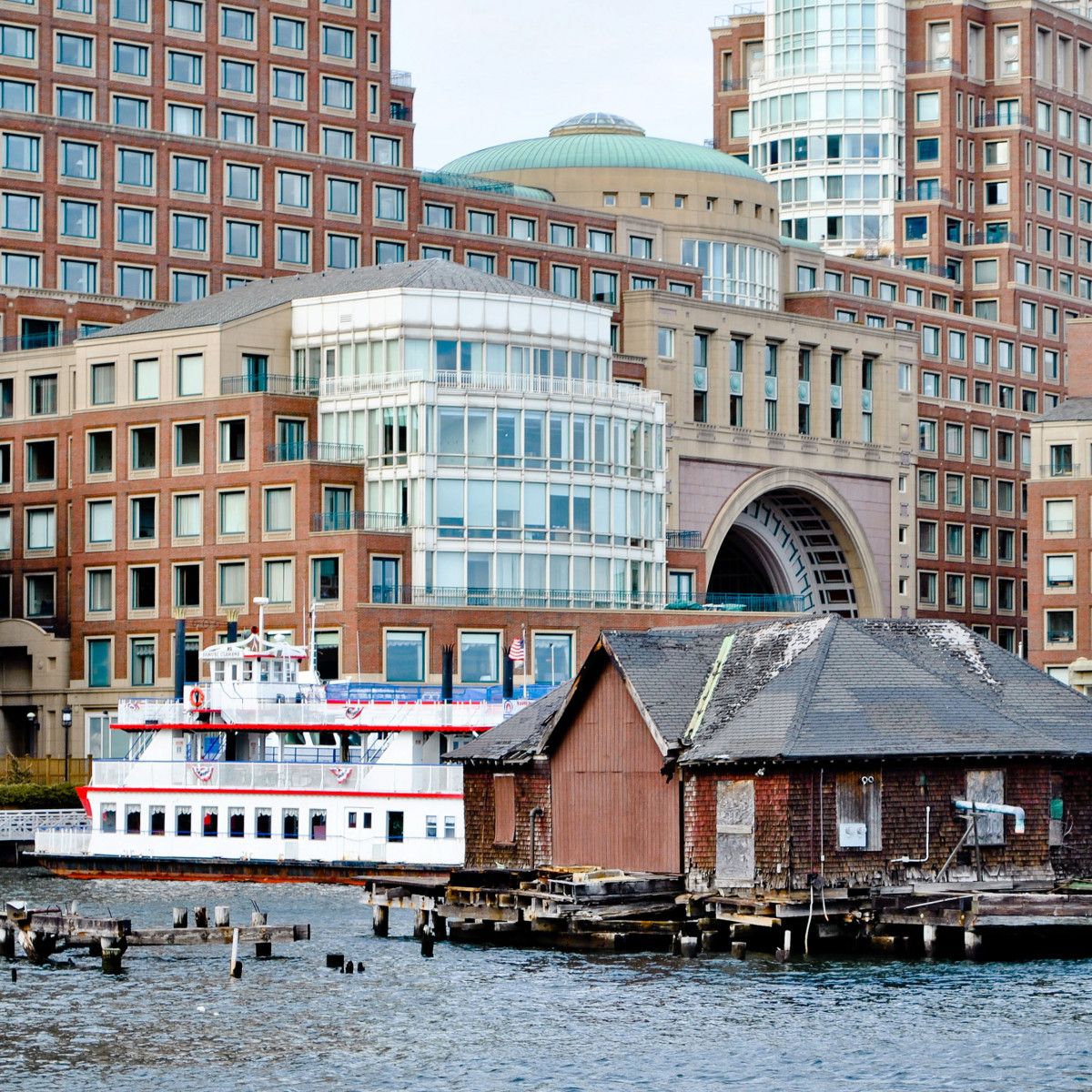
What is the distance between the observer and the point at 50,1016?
64812 mm

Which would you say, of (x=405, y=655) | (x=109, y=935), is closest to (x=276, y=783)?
(x=109, y=935)

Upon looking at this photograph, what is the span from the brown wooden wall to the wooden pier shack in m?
0.08

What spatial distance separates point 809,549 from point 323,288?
173ft

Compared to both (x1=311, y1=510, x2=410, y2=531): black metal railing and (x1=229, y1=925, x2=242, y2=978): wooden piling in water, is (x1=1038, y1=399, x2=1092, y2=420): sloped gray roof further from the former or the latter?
(x1=229, y1=925, x2=242, y2=978): wooden piling in water

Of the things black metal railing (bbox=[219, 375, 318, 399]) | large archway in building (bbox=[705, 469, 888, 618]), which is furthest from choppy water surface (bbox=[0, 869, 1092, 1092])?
large archway in building (bbox=[705, 469, 888, 618])

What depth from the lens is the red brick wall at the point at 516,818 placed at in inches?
3305

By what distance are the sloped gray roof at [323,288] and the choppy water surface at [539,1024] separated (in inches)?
3000

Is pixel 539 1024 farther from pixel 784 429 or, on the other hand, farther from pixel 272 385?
pixel 784 429

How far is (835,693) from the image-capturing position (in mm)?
76500

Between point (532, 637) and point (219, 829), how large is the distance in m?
40.4

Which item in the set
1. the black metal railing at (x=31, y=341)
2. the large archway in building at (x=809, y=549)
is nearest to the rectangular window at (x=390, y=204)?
the black metal railing at (x=31, y=341)

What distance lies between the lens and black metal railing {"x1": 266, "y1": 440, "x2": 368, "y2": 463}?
14712cm

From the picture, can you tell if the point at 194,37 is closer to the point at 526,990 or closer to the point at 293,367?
the point at 293,367

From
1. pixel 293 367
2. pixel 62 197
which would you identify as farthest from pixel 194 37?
pixel 293 367
